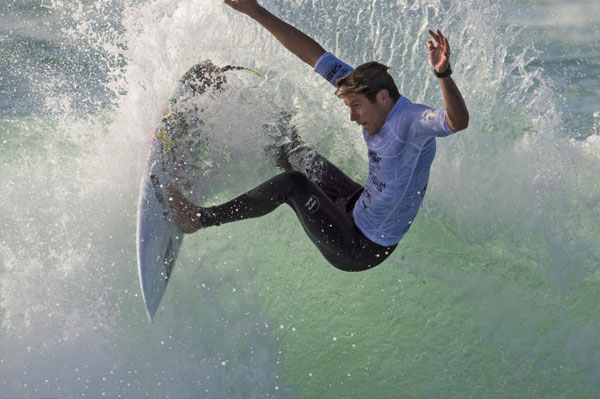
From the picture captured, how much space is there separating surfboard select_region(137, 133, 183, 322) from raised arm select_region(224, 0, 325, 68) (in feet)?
3.64

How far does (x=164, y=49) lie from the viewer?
4266mm

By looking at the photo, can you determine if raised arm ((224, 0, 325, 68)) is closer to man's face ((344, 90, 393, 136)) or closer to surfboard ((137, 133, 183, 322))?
man's face ((344, 90, 393, 136))

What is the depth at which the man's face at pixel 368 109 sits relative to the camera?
10.0ft

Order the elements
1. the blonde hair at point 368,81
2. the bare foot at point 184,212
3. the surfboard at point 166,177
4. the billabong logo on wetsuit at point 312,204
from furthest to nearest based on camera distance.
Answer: the surfboard at point 166,177, the bare foot at point 184,212, the billabong logo on wetsuit at point 312,204, the blonde hair at point 368,81

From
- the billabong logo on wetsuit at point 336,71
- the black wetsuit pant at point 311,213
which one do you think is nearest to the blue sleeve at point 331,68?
the billabong logo on wetsuit at point 336,71

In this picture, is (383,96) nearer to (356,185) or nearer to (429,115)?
(429,115)

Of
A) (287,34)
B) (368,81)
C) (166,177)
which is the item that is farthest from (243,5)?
(166,177)

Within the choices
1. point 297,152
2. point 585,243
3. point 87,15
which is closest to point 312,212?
point 297,152

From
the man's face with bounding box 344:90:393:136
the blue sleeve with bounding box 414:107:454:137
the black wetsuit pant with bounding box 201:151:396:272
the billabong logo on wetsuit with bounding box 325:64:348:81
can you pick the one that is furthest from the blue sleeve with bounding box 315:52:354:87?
the blue sleeve with bounding box 414:107:454:137

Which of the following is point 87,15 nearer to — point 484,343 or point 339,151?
point 339,151

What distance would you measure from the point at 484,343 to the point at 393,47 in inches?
98.2

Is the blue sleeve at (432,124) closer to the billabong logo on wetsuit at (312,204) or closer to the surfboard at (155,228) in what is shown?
the billabong logo on wetsuit at (312,204)

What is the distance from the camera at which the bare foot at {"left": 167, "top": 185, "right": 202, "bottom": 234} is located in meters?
3.66

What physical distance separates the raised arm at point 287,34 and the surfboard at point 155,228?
111cm
